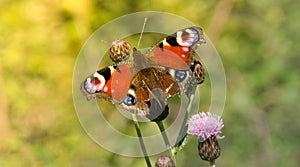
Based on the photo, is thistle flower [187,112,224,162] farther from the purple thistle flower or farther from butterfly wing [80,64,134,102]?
butterfly wing [80,64,134,102]

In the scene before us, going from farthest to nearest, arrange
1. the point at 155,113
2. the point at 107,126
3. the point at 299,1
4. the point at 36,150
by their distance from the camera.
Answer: the point at 299,1 → the point at 107,126 → the point at 36,150 → the point at 155,113

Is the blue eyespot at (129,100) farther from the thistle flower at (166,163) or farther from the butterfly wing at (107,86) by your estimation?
the thistle flower at (166,163)

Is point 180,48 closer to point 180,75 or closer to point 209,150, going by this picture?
point 180,75

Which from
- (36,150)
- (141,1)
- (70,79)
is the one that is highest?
(141,1)

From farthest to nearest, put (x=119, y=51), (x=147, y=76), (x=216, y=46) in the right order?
(x=216, y=46), (x=119, y=51), (x=147, y=76)

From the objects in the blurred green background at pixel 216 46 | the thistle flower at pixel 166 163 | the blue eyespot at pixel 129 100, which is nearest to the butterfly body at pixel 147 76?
the blue eyespot at pixel 129 100

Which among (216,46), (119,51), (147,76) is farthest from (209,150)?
(216,46)

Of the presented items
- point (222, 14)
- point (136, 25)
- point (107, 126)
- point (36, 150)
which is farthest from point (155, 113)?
point (222, 14)

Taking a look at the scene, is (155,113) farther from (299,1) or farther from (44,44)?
(299,1)
